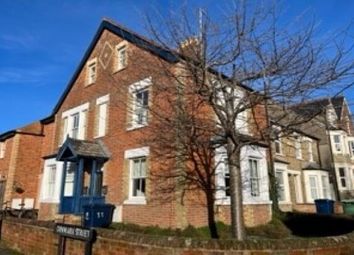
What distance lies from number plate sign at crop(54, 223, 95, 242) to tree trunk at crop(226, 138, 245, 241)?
3.38m

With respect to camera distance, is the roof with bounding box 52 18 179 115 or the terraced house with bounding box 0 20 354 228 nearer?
the terraced house with bounding box 0 20 354 228

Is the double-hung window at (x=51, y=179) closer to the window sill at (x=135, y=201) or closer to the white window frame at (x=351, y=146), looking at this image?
the window sill at (x=135, y=201)

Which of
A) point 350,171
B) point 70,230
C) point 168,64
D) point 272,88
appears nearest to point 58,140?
point 168,64

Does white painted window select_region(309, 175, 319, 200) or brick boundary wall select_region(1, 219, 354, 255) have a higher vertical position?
white painted window select_region(309, 175, 319, 200)

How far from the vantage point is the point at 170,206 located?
1298 cm

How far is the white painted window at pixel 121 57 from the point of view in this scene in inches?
690

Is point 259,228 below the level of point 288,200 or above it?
below

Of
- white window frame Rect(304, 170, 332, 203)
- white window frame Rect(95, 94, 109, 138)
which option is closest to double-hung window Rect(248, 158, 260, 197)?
white window frame Rect(95, 94, 109, 138)

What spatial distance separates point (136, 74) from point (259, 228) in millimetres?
8405

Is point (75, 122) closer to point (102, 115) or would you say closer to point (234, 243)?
point (102, 115)

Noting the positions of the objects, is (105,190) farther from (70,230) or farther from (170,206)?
(70,230)

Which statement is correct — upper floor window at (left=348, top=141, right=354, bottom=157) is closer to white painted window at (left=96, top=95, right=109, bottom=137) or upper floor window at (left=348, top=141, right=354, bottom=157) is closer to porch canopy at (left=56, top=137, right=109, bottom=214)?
white painted window at (left=96, top=95, right=109, bottom=137)

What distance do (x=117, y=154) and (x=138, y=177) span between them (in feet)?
6.19

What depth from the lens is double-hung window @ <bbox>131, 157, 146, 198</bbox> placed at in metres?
14.7
